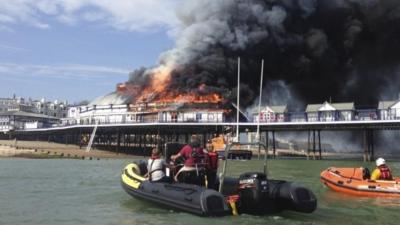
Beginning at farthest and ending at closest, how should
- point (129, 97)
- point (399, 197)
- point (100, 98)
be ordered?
A: point (100, 98)
point (129, 97)
point (399, 197)

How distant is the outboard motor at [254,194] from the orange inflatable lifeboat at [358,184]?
29.7 ft

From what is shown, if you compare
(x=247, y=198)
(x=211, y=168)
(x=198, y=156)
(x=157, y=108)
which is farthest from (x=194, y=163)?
(x=157, y=108)

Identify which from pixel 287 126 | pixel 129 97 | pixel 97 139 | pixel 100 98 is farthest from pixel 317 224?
pixel 100 98

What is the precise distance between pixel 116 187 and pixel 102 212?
958 centimetres

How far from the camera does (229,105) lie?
347 feet

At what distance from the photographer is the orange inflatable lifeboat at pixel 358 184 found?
2355 centimetres

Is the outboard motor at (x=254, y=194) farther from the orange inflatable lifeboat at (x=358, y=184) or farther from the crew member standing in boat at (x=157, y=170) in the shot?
the orange inflatable lifeboat at (x=358, y=184)

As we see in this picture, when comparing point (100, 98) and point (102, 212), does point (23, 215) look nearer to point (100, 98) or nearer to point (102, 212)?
point (102, 212)

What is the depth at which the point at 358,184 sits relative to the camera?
24688 millimetres

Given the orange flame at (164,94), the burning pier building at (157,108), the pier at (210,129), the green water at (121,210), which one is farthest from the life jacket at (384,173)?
the orange flame at (164,94)

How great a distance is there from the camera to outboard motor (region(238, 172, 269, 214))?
55.5 feet

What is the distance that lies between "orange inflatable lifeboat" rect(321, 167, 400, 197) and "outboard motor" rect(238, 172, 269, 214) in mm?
9065

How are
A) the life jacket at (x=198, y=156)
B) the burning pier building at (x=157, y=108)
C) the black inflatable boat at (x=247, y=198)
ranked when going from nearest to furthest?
1. the black inflatable boat at (x=247, y=198)
2. the life jacket at (x=198, y=156)
3. the burning pier building at (x=157, y=108)

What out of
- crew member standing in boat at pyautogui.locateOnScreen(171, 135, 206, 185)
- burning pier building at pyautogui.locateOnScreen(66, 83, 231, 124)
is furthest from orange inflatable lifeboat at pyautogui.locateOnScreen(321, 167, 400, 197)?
burning pier building at pyautogui.locateOnScreen(66, 83, 231, 124)
